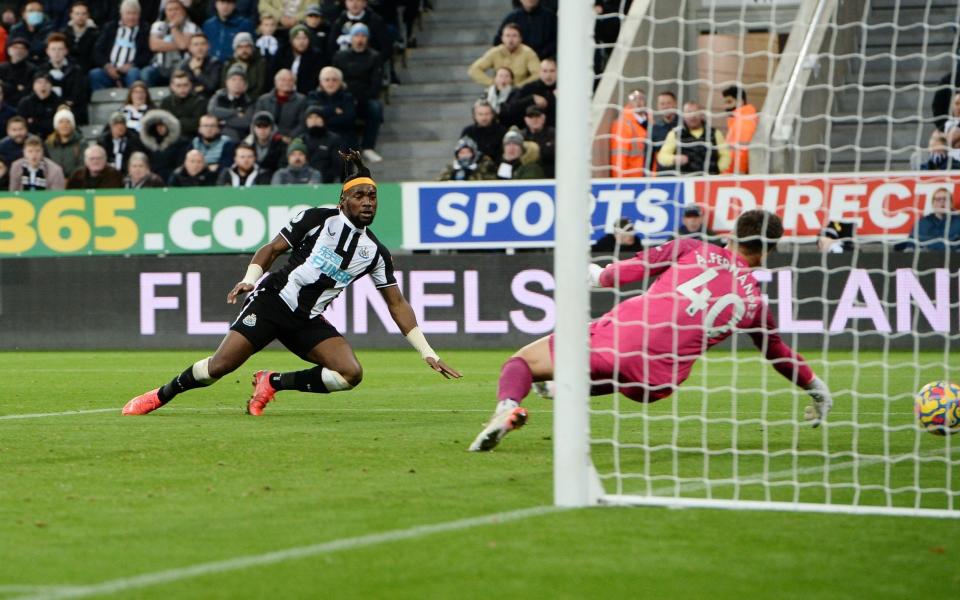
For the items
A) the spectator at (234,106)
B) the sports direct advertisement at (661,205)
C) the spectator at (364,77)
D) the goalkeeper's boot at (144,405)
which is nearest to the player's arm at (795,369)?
the goalkeeper's boot at (144,405)

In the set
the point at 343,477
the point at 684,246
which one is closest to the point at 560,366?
the point at 343,477

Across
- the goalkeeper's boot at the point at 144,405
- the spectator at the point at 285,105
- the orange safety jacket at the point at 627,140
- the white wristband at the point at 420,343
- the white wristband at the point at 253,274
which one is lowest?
the goalkeeper's boot at the point at 144,405

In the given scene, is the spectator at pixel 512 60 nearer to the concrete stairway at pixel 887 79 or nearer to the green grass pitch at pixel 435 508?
the concrete stairway at pixel 887 79

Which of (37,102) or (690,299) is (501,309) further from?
(690,299)

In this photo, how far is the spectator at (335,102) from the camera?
20.5m

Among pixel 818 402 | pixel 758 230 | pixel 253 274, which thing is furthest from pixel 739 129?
pixel 758 230

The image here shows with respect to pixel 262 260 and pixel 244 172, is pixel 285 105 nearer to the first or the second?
pixel 244 172

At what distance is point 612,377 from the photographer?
8148 mm

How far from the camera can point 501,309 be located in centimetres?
1855

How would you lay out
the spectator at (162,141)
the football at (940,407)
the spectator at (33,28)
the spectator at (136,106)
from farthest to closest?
1. the spectator at (33,28)
2. the spectator at (136,106)
3. the spectator at (162,141)
4. the football at (940,407)

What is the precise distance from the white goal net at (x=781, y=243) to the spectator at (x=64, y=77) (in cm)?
785

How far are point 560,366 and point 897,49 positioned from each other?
15.4 metres

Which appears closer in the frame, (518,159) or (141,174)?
(518,159)

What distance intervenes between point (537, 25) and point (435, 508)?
50.9 ft
